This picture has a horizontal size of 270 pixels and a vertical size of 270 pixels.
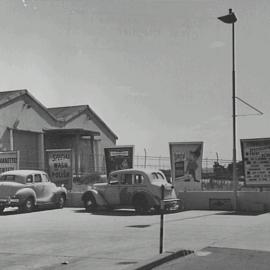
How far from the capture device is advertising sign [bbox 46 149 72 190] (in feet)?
85.9

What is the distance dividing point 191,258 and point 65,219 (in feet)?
32.1

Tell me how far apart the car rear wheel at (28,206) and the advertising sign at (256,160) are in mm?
9378

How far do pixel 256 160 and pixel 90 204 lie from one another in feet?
24.2

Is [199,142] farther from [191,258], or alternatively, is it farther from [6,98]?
[6,98]

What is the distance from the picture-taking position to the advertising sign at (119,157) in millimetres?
24969

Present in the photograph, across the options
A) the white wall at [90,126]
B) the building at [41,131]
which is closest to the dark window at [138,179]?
the building at [41,131]

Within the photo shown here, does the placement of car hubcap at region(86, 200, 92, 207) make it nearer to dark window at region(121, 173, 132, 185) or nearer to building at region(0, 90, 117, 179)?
dark window at region(121, 173, 132, 185)

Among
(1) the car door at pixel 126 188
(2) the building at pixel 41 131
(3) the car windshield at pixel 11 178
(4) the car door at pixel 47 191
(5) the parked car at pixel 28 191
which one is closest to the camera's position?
(1) the car door at pixel 126 188

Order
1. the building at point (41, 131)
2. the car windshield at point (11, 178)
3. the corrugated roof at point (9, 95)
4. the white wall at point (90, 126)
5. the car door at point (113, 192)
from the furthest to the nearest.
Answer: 1. the white wall at point (90, 126)
2. the corrugated roof at point (9, 95)
3. the building at point (41, 131)
4. the car windshield at point (11, 178)
5. the car door at point (113, 192)

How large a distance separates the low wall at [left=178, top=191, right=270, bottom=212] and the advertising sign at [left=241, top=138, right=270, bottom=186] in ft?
1.93

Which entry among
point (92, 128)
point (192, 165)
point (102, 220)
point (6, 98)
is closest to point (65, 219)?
point (102, 220)

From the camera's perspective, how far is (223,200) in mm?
22219

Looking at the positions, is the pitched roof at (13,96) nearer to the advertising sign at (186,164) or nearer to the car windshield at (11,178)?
the car windshield at (11,178)

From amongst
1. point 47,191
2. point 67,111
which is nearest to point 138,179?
point 47,191
